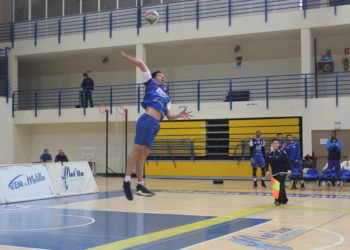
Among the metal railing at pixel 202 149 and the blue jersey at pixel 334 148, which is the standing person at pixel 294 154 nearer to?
the blue jersey at pixel 334 148

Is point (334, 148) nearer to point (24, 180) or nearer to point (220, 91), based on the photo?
point (220, 91)

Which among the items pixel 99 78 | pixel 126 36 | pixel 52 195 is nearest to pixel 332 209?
pixel 52 195

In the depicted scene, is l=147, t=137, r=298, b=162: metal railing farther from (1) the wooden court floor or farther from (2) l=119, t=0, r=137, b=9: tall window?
(2) l=119, t=0, r=137, b=9: tall window

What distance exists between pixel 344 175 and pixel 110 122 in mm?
13090

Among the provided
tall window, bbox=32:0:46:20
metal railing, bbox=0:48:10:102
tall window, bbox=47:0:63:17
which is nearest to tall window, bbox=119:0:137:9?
tall window, bbox=47:0:63:17

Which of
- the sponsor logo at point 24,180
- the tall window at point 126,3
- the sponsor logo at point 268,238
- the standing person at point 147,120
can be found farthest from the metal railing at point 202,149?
the standing person at point 147,120

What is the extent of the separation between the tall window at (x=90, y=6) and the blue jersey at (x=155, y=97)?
19422 millimetres

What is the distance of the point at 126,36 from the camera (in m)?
23.6

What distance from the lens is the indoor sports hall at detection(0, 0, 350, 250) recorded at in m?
9.40

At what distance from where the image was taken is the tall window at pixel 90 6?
25.6 metres

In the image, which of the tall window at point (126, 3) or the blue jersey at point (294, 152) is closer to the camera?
the blue jersey at point (294, 152)

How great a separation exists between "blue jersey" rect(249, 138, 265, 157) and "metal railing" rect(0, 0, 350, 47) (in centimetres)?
640

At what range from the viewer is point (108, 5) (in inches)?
995

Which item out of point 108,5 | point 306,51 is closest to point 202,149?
point 306,51
